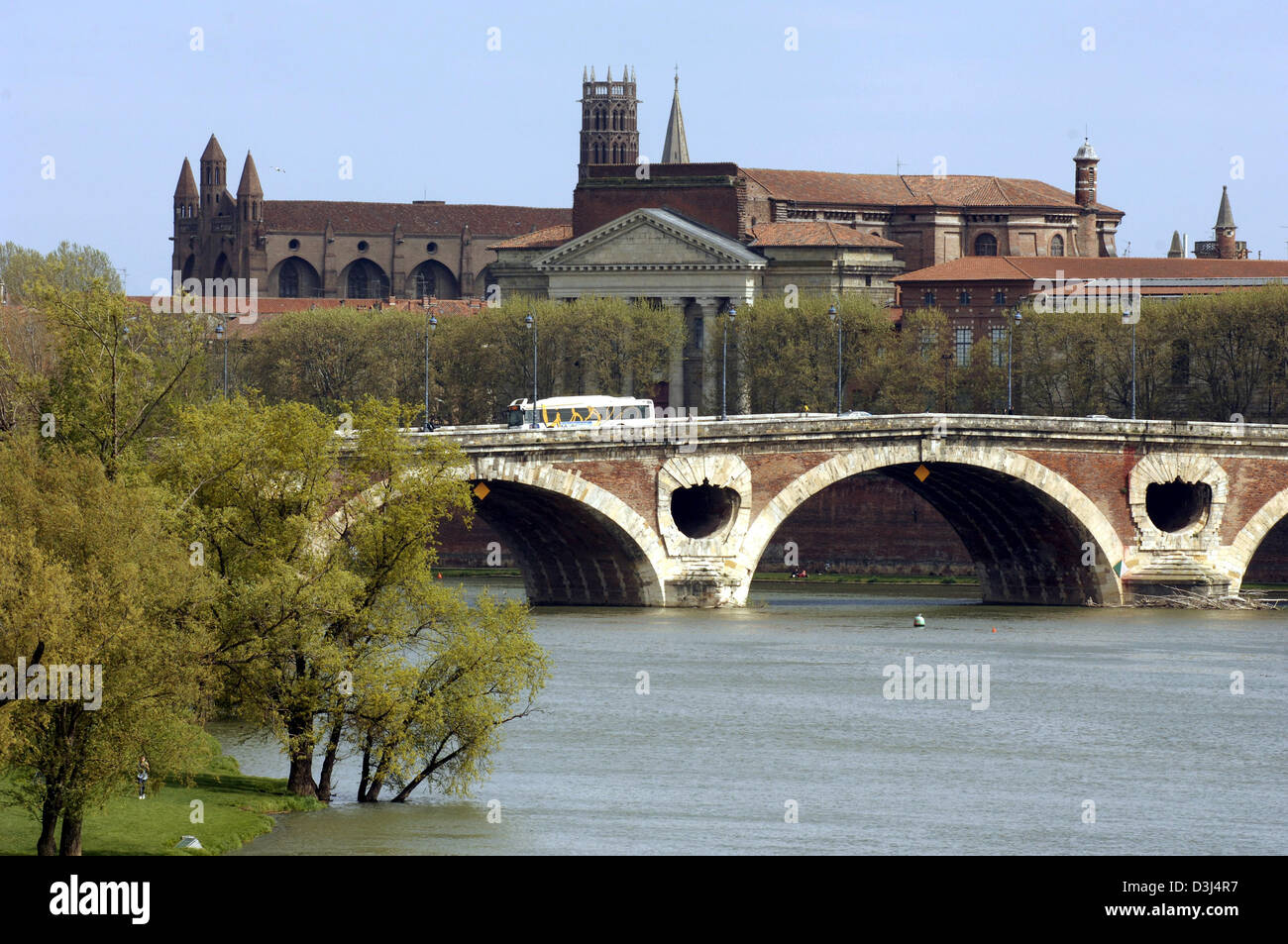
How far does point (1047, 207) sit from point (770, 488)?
6898 centimetres

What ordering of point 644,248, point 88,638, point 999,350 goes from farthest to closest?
1. point 644,248
2. point 999,350
3. point 88,638

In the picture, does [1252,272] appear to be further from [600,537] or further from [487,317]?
[600,537]

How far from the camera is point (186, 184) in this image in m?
182

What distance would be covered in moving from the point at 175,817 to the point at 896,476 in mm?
42910

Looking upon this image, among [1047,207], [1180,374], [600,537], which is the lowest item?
[600,537]

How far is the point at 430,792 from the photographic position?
3700 centimetres

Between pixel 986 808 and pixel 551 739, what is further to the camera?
pixel 551 739

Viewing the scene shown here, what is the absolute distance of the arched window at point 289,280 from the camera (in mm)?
172375

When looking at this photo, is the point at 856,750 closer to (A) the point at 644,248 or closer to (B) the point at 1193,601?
(B) the point at 1193,601

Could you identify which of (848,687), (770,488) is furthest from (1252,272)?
(848,687)

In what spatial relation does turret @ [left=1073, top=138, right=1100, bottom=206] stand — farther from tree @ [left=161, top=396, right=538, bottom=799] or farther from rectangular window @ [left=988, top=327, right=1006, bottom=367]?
tree @ [left=161, top=396, right=538, bottom=799]

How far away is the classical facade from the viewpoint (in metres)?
171

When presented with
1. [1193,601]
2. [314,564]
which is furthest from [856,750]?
[1193,601]

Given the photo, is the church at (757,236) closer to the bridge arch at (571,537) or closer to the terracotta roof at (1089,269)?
the terracotta roof at (1089,269)
